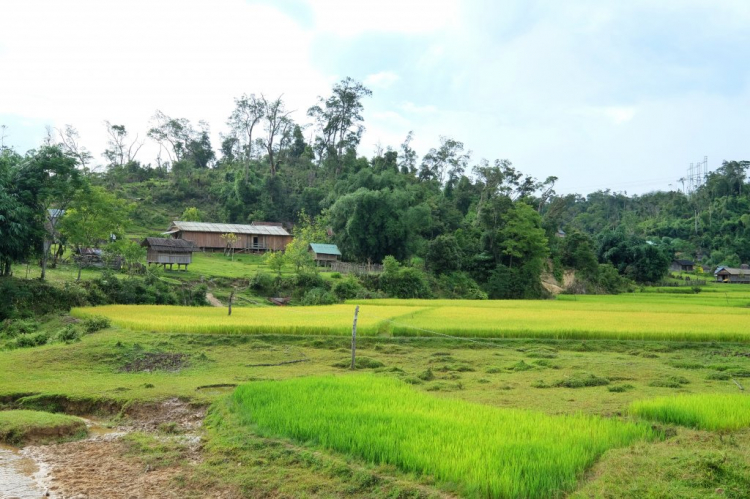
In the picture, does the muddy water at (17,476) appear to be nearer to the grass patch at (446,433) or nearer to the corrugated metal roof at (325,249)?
the grass patch at (446,433)

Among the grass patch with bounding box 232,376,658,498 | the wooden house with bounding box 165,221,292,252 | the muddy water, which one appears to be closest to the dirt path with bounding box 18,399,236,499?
the muddy water

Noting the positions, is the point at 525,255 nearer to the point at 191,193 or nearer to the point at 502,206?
the point at 502,206

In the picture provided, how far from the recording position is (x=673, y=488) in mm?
6066

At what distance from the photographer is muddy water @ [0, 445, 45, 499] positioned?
7.10m

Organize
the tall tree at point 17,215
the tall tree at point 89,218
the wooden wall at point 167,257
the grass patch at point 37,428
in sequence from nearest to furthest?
the grass patch at point 37,428, the tall tree at point 17,215, the tall tree at point 89,218, the wooden wall at point 167,257

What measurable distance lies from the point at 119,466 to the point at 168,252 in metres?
35.9

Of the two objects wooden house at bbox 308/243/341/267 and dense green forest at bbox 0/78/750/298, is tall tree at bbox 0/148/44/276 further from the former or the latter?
wooden house at bbox 308/243/341/267

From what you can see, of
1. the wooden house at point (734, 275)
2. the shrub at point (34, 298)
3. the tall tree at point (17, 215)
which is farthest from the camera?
the wooden house at point (734, 275)

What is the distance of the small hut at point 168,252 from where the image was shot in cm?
4038

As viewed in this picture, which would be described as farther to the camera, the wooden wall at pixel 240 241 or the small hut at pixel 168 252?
the wooden wall at pixel 240 241

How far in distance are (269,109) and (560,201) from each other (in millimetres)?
40153

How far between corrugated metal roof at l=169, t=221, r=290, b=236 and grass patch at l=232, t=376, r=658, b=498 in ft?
153

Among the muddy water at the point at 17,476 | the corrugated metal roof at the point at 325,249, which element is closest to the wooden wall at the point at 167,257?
the corrugated metal roof at the point at 325,249

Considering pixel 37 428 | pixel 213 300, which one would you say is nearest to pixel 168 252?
pixel 213 300
